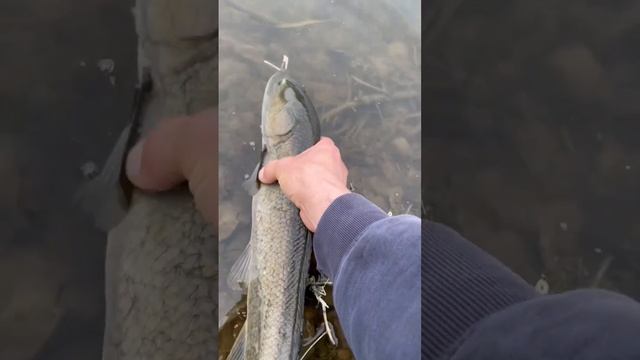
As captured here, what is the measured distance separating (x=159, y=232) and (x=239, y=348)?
2.00 feet

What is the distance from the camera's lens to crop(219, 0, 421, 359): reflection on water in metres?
1.64

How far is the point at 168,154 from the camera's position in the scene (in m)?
1.03

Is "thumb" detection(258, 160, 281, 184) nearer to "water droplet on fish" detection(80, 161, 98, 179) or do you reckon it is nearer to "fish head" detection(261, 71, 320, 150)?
"fish head" detection(261, 71, 320, 150)

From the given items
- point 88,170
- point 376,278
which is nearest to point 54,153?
point 88,170

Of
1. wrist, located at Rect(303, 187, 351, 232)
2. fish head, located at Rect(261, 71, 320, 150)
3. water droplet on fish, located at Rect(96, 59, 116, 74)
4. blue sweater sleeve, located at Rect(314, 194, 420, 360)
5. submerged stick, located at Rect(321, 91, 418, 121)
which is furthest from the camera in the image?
submerged stick, located at Rect(321, 91, 418, 121)

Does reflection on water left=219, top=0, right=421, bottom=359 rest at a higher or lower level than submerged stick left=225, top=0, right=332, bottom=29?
lower
